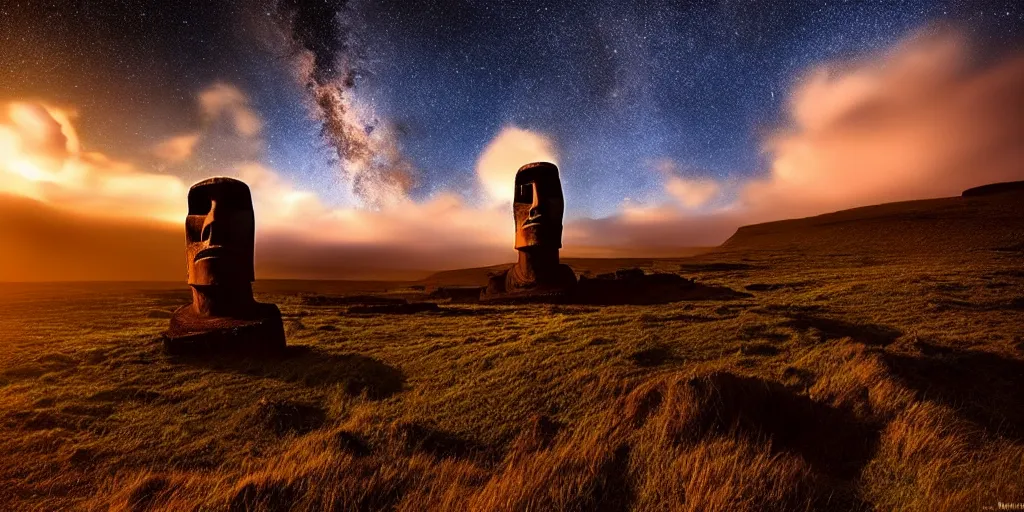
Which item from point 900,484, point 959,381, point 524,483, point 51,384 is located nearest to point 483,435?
point 524,483

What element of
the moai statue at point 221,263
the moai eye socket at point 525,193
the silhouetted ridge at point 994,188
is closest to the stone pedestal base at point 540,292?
the moai eye socket at point 525,193

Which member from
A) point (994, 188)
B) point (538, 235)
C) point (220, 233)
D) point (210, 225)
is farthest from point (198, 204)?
point (994, 188)

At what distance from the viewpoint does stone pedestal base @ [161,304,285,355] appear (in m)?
9.96

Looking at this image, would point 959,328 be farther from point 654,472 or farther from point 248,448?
point 248,448

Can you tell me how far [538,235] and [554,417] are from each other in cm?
1380

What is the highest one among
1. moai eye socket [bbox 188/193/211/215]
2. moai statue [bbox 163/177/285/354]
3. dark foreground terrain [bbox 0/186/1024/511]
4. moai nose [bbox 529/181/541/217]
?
moai nose [bbox 529/181/541/217]

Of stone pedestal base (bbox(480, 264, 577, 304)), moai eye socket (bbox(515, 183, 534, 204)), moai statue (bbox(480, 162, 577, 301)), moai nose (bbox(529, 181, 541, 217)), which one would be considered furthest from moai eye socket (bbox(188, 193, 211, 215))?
moai eye socket (bbox(515, 183, 534, 204))

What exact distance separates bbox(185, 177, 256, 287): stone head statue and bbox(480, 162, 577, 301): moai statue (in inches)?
427

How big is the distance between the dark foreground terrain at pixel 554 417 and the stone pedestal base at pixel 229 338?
0.31m

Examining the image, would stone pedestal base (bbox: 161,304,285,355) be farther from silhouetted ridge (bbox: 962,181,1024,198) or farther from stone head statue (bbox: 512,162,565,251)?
silhouetted ridge (bbox: 962,181,1024,198)

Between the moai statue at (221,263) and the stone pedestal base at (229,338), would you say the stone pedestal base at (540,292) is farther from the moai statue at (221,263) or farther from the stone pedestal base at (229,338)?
the stone pedestal base at (229,338)

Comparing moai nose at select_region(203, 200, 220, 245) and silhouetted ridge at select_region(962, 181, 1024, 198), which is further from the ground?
silhouetted ridge at select_region(962, 181, 1024, 198)

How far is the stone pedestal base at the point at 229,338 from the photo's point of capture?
996 centimetres

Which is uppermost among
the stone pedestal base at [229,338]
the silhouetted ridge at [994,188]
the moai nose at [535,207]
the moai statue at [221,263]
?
the silhouetted ridge at [994,188]
